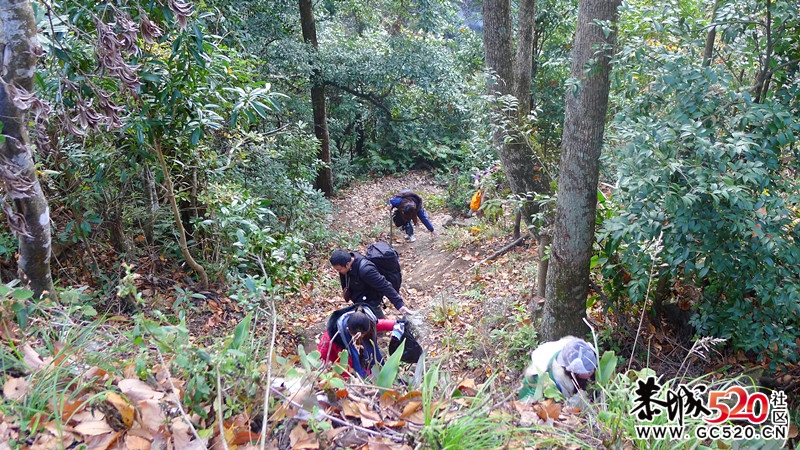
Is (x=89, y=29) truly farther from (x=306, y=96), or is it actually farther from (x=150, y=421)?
(x=306, y=96)

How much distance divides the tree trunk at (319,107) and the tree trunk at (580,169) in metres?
7.57

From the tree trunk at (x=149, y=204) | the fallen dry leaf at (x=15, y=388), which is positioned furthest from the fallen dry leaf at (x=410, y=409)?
the tree trunk at (x=149, y=204)

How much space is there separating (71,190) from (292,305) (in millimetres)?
3434

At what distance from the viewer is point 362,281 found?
6281 millimetres

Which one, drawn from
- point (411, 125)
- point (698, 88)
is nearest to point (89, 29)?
point (698, 88)

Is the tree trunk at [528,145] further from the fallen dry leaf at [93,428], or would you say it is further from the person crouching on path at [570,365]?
the fallen dry leaf at [93,428]

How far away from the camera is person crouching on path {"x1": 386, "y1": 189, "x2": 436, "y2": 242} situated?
1119 centimetres

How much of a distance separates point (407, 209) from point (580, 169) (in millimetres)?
6153

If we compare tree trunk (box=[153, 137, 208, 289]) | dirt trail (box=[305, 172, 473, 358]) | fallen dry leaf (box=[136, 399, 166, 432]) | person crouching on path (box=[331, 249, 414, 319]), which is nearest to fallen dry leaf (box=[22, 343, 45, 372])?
fallen dry leaf (box=[136, 399, 166, 432])

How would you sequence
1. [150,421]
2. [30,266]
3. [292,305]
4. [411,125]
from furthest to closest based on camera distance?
1. [411,125]
2. [292,305]
3. [30,266]
4. [150,421]

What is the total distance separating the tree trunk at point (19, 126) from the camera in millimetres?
3344

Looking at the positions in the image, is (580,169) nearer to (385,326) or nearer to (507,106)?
(507,106)

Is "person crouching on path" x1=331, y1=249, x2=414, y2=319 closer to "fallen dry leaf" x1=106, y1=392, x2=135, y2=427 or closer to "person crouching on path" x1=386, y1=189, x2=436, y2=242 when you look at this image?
"fallen dry leaf" x1=106, y1=392, x2=135, y2=427

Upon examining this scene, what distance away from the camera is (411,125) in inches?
720
